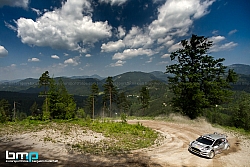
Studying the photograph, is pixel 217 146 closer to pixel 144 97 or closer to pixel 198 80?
pixel 198 80

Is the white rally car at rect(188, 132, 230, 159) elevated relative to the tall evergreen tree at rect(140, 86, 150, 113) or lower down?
lower down

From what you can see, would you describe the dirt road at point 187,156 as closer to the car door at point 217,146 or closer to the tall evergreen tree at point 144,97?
the car door at point 217,146

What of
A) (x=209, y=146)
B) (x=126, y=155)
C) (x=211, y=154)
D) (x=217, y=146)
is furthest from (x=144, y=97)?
(x=126, y=155)

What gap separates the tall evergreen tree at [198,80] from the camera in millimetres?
23656

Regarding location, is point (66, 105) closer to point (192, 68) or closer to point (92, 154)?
point (92, 154)

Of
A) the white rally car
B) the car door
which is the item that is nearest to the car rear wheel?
the white rally car

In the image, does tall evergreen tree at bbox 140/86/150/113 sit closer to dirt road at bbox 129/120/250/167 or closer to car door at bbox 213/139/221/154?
dirt road at bbox 129/120/250/167

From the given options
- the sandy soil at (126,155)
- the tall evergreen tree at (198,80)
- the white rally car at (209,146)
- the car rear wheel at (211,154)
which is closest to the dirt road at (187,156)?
the sandy soil at (126,155)

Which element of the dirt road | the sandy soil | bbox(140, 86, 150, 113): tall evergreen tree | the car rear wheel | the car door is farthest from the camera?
bbox(140, 86, 150, 113): tall evergreen tree

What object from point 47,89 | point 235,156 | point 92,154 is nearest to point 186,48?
point 235,156

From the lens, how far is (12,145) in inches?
475

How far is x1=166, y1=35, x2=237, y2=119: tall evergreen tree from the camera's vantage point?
23656 mm

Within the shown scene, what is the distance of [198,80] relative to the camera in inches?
972

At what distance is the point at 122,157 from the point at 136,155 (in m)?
1.22
